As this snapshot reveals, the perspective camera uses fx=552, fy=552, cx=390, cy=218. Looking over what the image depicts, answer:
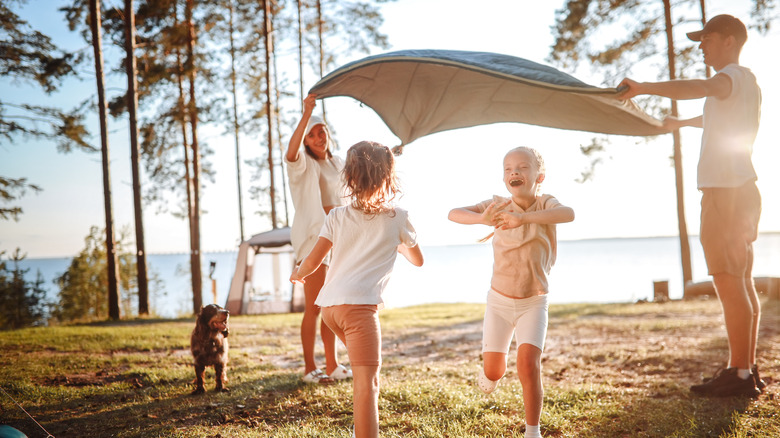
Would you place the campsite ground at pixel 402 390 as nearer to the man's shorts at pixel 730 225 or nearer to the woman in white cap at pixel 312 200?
the woman in white cap at pixel 312 200

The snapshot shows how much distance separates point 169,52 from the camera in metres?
15.5

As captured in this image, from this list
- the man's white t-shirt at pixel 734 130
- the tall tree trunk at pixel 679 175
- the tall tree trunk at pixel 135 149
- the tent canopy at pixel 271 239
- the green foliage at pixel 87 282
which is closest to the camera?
the man's white t-shirt at pixel 734 130

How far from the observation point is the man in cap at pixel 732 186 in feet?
12.2

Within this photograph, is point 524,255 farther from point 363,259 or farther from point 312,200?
point 312,200

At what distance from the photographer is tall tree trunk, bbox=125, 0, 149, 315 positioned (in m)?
12.9

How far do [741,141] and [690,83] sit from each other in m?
0.68

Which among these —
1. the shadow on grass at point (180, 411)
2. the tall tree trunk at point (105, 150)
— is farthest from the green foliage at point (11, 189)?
the shadow on grass at point (180, 411)

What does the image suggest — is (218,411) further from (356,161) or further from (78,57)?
(78,57)

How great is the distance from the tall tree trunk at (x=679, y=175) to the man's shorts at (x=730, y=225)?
34.1 feet

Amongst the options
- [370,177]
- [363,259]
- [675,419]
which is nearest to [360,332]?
[363,259]

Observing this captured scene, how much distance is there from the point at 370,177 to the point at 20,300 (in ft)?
54.8

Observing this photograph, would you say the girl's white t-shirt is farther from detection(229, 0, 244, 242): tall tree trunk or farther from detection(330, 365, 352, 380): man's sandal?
detection(229, 0, 244, 242): tall tree trunk

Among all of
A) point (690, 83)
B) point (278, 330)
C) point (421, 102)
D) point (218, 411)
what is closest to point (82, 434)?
point (218, 411)

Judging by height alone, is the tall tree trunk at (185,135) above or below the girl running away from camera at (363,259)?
above
